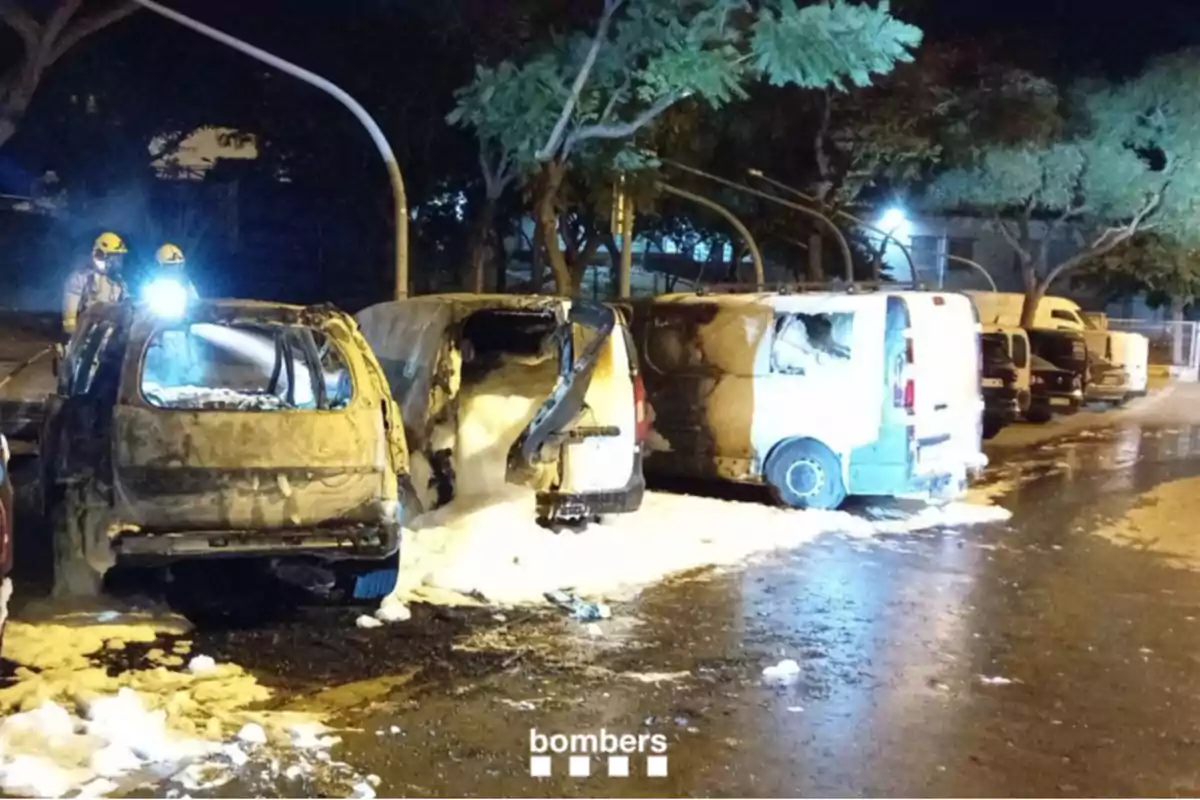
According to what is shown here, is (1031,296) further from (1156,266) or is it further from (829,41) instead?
(829,41)

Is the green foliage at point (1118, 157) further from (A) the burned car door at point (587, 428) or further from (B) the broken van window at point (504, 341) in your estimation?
(A) the burned car door at point (587, 428)

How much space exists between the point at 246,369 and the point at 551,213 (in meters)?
7.28

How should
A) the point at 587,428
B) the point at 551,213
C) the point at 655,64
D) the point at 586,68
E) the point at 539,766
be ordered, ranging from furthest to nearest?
the point at 551,213 < the point at 586,68 < the point at 655,64 < the point at 587,428 < the point at 539,766

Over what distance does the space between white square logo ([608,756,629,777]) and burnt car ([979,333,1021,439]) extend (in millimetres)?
14218

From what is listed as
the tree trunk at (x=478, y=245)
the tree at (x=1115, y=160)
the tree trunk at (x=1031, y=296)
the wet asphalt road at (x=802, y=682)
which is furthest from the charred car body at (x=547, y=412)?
the tree at (x=1115, y=160)

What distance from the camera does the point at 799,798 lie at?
5.27 metres

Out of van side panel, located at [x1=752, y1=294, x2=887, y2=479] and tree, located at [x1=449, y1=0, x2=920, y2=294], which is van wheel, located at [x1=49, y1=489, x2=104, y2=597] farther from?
tree, located at [x1=449, y1=0, x2=920, y2=294]

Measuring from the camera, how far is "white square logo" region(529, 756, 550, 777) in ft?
17.9

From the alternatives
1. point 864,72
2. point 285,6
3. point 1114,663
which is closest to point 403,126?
point 285,6

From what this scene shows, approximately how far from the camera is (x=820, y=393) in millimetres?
11539

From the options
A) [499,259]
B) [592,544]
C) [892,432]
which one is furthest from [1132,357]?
[592,544]

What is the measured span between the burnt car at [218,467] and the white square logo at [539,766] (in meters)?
2.12

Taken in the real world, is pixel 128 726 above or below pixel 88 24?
below

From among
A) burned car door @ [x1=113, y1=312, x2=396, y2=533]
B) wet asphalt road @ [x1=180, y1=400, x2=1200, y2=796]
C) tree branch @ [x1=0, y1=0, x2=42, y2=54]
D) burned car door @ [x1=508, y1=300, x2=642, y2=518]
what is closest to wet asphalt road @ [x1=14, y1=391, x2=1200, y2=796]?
wet asphalt road @ [x1=180, y1=400, x2=1200, y2=796]
